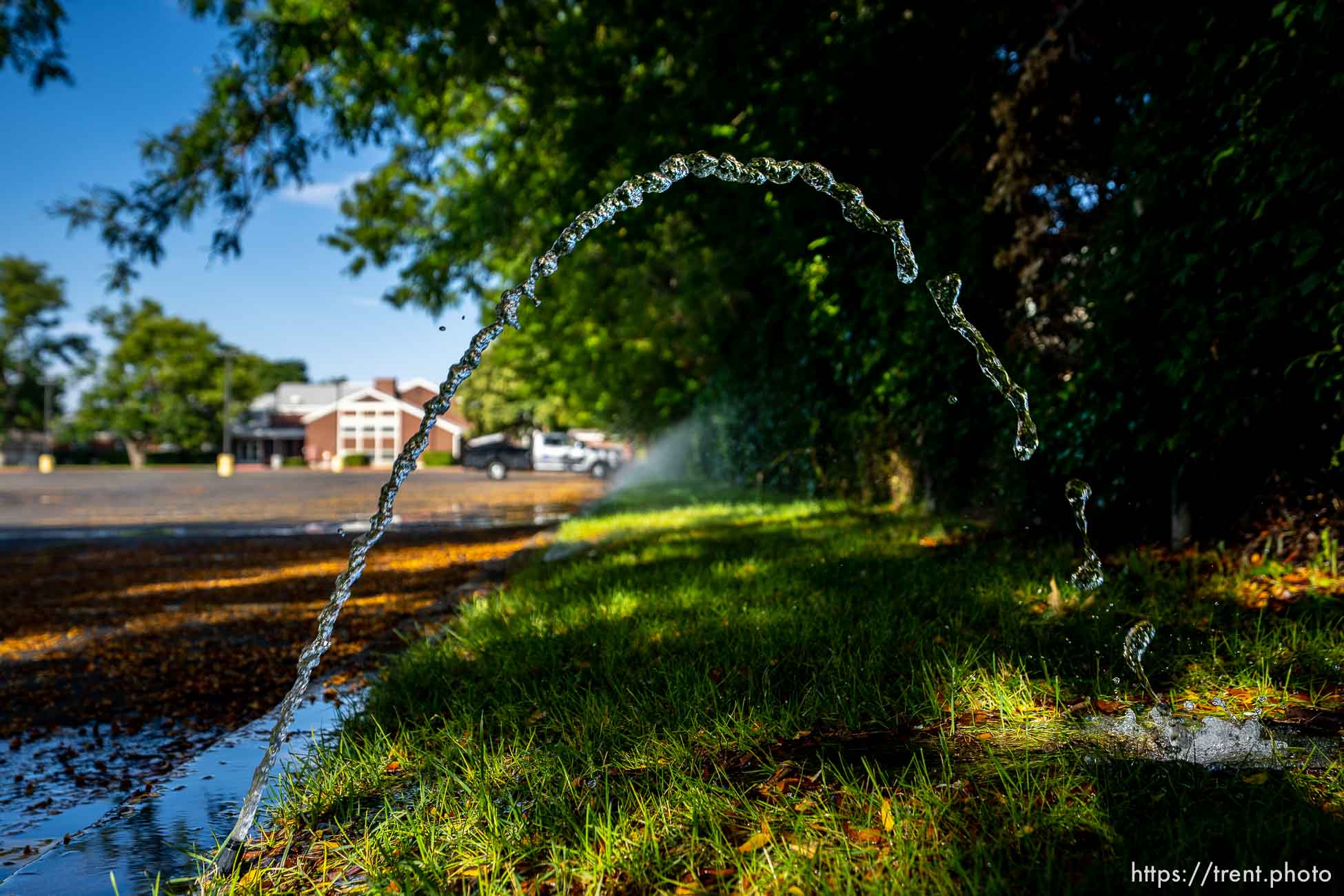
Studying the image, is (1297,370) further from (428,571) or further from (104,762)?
(428,571)

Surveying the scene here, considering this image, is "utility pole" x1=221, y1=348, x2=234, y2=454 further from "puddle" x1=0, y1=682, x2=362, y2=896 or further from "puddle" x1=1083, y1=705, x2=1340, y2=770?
"puddle" x1=1083, y1=705, x2=1340, y2=770

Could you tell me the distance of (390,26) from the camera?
927 cm

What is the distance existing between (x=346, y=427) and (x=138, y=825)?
71710 mm

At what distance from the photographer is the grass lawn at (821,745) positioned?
5.76ft

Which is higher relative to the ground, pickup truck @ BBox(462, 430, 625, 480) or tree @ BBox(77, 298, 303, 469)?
tree @ BBox(77, 298, 303, 469)

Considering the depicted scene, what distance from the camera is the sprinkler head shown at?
201 centimetres

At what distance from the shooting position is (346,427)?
69875mm

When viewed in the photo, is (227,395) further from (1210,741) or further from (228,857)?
(1210,741)

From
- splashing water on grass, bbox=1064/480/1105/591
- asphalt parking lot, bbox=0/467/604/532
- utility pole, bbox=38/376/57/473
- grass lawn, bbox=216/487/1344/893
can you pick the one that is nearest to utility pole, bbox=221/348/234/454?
utility pole, bbox=38/376/57/473

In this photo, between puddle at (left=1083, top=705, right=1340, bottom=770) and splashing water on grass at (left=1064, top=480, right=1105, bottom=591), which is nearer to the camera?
puddle at (left=1083, top=705, right=1340, bottom=770)

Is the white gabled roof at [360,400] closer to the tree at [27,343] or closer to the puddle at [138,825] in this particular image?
the tree at [27,343]

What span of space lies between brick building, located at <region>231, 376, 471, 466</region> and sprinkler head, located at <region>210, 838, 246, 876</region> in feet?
218

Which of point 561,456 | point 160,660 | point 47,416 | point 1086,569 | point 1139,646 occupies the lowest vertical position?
point 160,660

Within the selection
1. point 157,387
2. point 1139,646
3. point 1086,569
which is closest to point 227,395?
point 157,387
